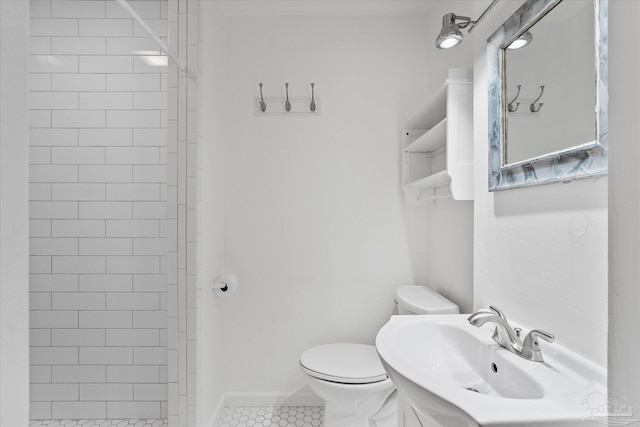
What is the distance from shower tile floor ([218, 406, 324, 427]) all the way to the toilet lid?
443 millimetres

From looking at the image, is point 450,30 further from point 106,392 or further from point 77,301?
point 106,392

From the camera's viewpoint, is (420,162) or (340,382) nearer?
(340,382)

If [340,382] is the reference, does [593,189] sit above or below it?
above

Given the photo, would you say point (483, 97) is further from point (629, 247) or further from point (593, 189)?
point (629, 247)

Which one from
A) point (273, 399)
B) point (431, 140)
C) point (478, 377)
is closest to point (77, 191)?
point (273, 399)

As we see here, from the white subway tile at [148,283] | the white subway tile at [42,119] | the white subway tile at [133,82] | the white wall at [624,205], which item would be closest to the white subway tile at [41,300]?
the white subway tile at [148,283]

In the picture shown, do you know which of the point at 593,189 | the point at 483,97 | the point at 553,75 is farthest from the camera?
the point at 483,97

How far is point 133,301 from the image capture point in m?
1.88

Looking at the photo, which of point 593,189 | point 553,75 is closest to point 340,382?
point 593,189

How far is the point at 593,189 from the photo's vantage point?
2.46 feet

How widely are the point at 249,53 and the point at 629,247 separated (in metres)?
2.13

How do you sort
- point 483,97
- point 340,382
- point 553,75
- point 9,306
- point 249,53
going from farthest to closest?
point 249,53, point 340,382, point 483,97, point 553,75, point 9,306

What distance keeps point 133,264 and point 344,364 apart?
1.29 meters

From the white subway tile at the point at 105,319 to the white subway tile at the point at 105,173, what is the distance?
751 mm
